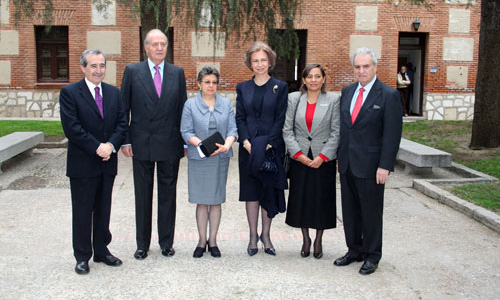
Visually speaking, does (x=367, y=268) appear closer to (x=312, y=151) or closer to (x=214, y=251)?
(x=312, y=151)

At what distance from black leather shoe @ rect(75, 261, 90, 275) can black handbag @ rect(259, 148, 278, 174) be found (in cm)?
166

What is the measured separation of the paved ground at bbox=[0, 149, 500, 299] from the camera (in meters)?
3.99

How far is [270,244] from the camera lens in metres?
4.96

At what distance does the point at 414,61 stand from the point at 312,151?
51.4ft

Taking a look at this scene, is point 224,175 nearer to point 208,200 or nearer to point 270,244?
point 208,200

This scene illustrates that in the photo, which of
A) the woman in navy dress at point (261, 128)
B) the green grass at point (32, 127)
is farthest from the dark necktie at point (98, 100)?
the green grass at point (32, 127)

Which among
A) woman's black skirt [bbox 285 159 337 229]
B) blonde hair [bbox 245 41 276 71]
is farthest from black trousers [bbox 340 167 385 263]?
blonde hair [bbox 245 41 276 71]

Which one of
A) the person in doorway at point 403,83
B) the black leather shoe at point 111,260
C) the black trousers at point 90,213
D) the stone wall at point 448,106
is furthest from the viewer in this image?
the stone wall at point 448,106

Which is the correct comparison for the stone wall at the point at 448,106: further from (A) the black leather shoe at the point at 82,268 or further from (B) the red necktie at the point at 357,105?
(A) the black leather shoe at the point at 82,268

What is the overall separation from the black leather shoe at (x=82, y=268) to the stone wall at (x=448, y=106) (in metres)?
15.8

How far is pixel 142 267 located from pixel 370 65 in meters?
2.55

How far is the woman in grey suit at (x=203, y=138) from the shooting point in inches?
186

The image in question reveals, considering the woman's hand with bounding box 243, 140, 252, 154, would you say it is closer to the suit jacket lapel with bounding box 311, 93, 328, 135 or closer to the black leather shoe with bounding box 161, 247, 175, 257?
the suit jacket lapel with bounding box 311, 93, 328, 135

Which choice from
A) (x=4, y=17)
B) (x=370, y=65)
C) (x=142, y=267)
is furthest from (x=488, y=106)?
(x=4, y=17)
